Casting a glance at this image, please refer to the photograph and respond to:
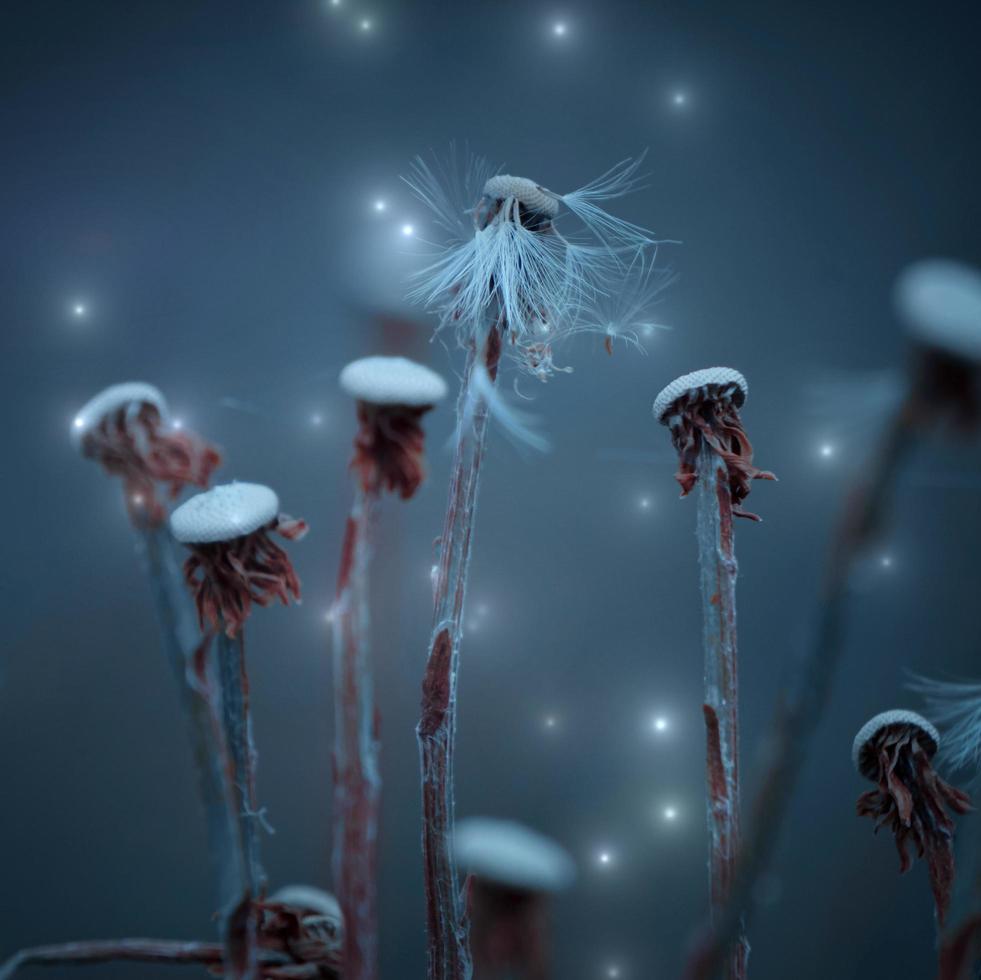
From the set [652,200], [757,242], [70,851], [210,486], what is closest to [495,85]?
[652,200]

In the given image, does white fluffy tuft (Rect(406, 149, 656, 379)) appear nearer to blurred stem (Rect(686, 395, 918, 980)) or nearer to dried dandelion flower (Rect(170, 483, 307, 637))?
dried dandelion flower (Rect(170, 483, 307, 637))

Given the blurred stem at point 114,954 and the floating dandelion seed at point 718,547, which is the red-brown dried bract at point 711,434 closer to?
the floating dandelion seed at point 718,547

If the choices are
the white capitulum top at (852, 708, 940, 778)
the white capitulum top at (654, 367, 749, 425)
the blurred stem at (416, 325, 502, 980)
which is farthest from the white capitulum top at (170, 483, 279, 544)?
the white capitulum top at (852, 708, 940, 778)

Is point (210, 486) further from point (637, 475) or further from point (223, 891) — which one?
point (637, 475)

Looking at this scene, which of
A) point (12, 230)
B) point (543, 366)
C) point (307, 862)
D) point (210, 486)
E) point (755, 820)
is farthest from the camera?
point (307, 862)

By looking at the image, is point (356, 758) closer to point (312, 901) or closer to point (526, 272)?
point (312, 901)
